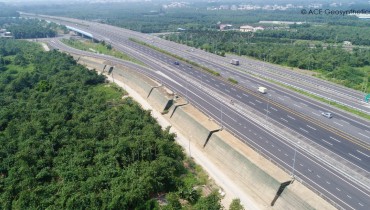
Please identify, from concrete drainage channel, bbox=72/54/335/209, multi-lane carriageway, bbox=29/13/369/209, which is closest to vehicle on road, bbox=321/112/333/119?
multi-lane carriageway, bbox=29/13/369/209

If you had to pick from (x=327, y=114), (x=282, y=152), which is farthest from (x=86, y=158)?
(x=327, y=114)

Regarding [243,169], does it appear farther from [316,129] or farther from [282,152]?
[316,129]

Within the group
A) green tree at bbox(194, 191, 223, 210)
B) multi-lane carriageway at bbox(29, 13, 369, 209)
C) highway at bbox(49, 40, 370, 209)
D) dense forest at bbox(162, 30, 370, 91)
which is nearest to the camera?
green tree at bbox(194, 191, 223, 210)

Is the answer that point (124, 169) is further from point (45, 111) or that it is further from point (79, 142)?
point (45, 111)

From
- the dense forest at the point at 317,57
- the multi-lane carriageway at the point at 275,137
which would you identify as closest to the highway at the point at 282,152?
the multi-lane carriageway at the point at 275,137

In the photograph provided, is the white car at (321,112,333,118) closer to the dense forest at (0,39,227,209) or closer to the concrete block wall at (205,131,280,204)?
the concrete block wall at (205,131,280,204)

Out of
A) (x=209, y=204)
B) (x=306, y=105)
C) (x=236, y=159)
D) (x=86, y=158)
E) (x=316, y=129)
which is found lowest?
(x=236, y=159)
